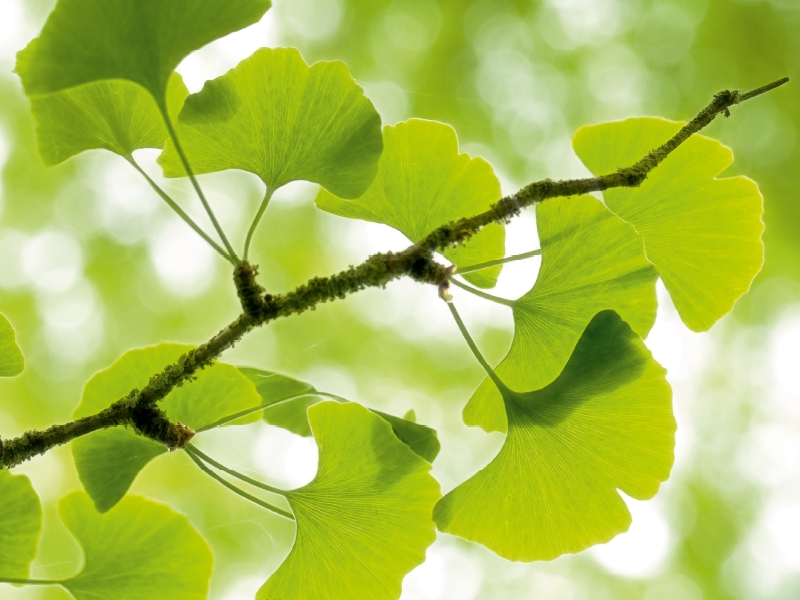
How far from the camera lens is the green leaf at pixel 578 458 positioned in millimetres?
453

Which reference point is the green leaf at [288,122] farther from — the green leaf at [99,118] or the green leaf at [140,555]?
the green leaf at [140,555]

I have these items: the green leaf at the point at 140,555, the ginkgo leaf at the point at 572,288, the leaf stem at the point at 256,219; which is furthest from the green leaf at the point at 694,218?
the green leaf at the point at 140,555

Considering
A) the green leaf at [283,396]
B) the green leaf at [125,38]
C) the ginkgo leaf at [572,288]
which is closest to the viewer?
the green leaf at [125,38]

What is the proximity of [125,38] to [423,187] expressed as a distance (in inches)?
9.9

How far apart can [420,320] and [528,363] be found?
4.58 feet

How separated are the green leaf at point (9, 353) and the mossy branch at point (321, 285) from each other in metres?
0.06

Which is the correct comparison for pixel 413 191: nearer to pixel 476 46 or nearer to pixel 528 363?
pixel 528 363

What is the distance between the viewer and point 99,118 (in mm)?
472

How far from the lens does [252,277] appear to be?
0.43 metres

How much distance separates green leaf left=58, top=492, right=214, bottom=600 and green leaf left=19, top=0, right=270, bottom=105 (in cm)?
36

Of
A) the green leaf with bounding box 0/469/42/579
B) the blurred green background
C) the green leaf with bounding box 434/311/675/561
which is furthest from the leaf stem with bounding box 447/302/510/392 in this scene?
the blurred green background

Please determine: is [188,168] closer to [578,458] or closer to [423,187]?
[423,187]

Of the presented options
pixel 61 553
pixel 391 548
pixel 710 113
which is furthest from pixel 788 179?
pixel 61 553

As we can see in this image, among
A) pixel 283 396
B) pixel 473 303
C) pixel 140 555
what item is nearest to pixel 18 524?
pixel 140 555
